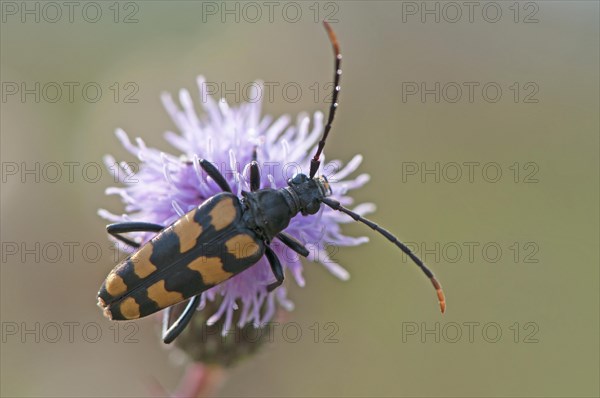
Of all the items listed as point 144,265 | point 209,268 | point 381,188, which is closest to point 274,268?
point 209,268

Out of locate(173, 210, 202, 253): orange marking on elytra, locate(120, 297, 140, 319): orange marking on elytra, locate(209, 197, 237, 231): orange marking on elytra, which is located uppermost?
locate(209, 197, 237, 231): orange marking on elytra

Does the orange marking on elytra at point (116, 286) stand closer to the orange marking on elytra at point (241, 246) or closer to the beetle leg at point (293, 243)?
the orange marking on elytra at point (241, 246)

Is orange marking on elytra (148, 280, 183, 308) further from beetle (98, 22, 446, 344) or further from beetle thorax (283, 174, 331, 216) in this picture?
beetle thorax (283, 174, 331, 216)

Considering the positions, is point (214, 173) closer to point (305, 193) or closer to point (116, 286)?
point (305, 193)

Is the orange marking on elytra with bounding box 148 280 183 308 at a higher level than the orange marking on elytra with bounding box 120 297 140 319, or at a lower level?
higher

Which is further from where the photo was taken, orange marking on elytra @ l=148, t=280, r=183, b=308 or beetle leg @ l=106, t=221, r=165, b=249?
beetle leg @ l=106, t=221, r=165, b=249

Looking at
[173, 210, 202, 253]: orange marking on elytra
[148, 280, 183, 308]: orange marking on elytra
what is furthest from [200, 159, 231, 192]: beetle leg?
[148, 280, 183, 308]: orange marking on elytra

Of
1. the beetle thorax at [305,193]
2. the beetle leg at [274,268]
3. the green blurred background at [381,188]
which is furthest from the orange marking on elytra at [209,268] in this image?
the green blurred background at [381,188]

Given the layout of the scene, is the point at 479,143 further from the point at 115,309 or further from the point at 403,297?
the point at 115,309
